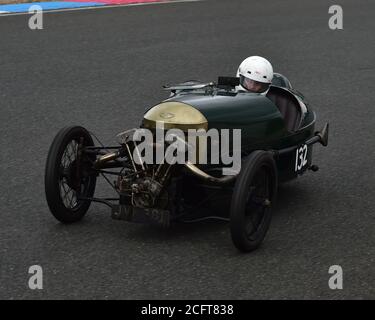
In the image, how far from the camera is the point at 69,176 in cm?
615

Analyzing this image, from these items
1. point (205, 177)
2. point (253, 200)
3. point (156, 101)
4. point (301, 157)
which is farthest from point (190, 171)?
point (156, 101)

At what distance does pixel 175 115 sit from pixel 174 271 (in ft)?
3.56

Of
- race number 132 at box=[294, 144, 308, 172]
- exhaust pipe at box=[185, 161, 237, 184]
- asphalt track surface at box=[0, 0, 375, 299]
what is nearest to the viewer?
asphalt track surface at box=[0, 0, 375, 299]

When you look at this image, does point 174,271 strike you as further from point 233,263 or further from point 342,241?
point 342,241

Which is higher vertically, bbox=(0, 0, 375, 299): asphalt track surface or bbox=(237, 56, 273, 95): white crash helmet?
bbox=(237, 56, 273, 95): white crash helmet

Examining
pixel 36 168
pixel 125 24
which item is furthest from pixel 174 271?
pixel 125 24

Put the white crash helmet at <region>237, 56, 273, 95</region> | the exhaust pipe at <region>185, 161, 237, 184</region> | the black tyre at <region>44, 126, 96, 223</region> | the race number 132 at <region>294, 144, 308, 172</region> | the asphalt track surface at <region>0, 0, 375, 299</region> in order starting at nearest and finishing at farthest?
the asphalt track surface at <region>0, 0, 375, 299</region> < the exhaust pipe at <region>185, 161, 237, 184</region> < the black tyre at <region>44, 126, 96, 223</region> < the race number 132 at <region>294, 144, 308, 172</region> < the white crash helmet at <region>237, 56, 273, 95</region>

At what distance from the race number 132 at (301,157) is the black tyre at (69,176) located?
1.50 metres

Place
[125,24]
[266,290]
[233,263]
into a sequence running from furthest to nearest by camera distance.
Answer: [125,24] → [233,263] → [266,290]

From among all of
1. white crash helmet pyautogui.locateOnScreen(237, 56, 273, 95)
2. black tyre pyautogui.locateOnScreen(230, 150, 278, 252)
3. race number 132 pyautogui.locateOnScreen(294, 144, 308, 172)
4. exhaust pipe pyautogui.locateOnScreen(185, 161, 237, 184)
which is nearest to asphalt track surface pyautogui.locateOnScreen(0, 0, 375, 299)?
black tyre pyautogui.locateOnScreen(230, 150, 278, 252)

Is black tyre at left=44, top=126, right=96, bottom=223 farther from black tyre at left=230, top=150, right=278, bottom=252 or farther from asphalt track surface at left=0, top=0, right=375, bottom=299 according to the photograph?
black tyre at left=230, top=150, right=278, bottom=252

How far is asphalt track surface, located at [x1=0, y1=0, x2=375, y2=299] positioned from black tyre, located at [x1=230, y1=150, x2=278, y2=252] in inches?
5.3

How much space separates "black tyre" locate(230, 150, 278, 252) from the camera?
5500 mm

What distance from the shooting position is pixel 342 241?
6.07m
